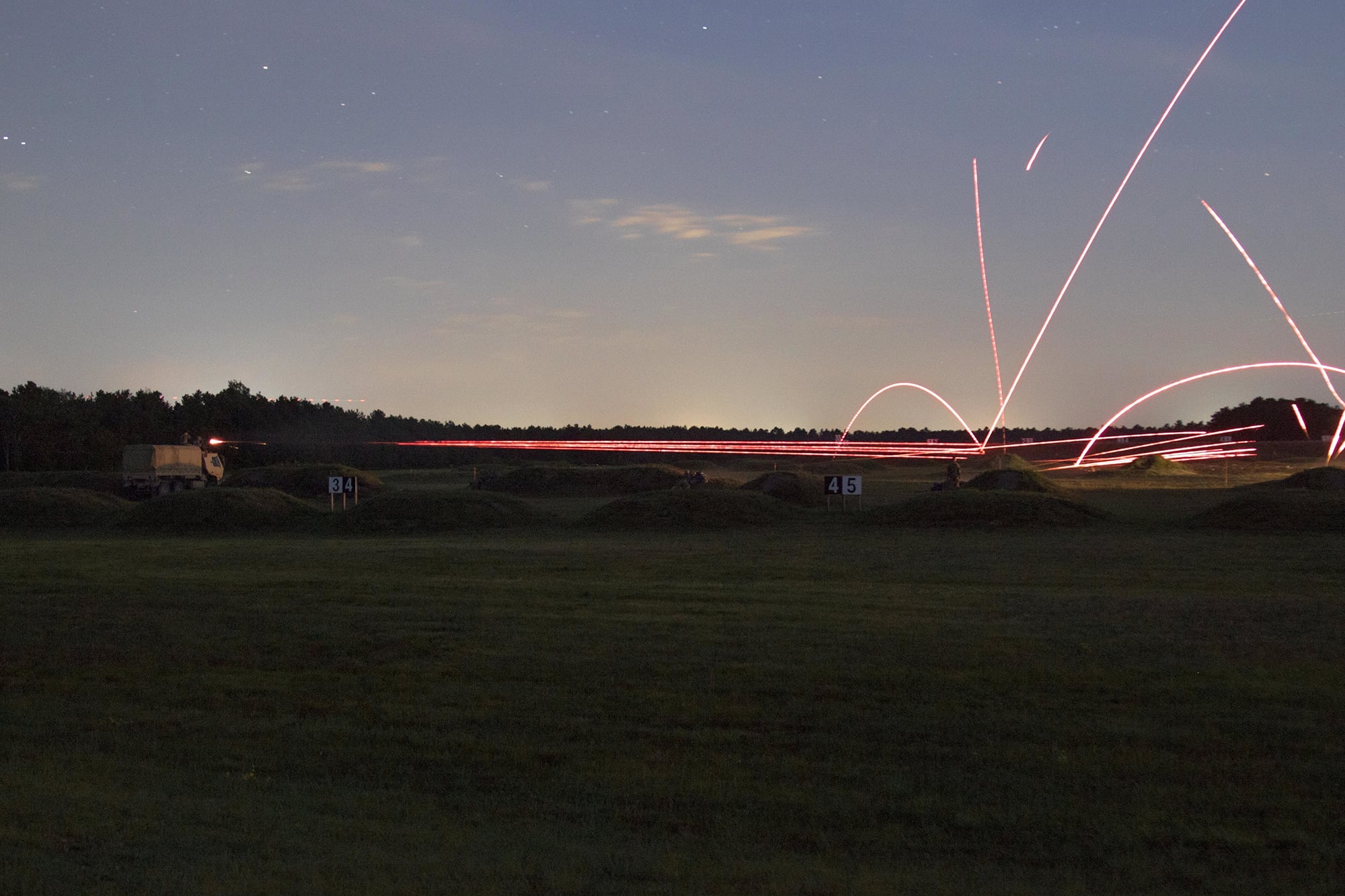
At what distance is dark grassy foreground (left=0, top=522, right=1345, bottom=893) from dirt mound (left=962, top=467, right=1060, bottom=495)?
17.4 metres

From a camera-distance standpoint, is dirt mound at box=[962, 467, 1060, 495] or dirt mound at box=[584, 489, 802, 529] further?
dirt mound at box=[962, 467, 1060, 495]

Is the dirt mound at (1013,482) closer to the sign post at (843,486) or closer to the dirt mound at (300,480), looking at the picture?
the sign post at (843,486)

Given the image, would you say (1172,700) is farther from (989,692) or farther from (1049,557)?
(1049,557)

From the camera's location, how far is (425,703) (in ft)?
34.1

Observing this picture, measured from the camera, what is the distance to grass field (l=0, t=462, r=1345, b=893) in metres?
6.59

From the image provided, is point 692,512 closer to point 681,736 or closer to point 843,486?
point 843,486

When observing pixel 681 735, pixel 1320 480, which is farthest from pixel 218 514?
pixel 1320 480

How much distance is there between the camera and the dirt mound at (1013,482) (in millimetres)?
34625

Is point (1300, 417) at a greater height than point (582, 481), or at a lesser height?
greater

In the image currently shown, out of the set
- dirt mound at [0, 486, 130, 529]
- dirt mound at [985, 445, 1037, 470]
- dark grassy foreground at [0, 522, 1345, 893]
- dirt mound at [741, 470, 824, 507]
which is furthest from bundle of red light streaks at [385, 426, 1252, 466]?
dark grassy foreground at [0, 522, 1345, 893]

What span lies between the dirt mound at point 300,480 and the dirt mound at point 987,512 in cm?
2572

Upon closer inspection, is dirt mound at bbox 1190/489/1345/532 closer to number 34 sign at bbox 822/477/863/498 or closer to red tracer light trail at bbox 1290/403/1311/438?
number 34 sign at bbox 822/477/863/498

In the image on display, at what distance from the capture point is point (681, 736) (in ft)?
30.2

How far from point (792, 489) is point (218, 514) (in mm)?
17432
